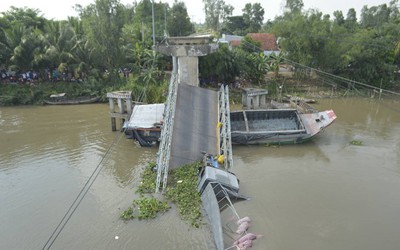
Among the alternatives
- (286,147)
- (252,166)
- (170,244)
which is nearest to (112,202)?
(170,244)

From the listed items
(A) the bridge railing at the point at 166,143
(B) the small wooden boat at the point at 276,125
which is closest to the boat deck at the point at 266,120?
(B) the small wooden boat at the point at 276,125

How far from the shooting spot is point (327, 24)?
2858 centimetres

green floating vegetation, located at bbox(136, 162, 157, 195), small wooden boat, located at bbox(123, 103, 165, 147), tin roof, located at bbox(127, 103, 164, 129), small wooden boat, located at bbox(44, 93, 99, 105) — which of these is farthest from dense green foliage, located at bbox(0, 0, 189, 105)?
green floating vegetation, located at bbox(136, 162, 157, 195)

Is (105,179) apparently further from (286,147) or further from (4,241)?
(286,147)

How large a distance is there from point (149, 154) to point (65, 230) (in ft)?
20.0

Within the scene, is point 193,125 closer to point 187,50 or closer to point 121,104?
point 121,104

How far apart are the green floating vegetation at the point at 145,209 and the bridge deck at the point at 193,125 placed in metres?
2.35

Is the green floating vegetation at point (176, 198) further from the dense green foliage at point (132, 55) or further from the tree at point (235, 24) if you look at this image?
the tree at point (235, 24)

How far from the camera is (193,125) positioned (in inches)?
583

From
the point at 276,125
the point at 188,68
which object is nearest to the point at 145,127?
the point at 276,125

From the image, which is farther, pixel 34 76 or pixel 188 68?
→ pixel 34 76

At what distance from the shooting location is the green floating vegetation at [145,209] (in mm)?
10117

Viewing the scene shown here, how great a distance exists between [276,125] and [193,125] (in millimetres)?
Result: 5550

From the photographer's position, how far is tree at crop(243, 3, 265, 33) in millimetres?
61094
